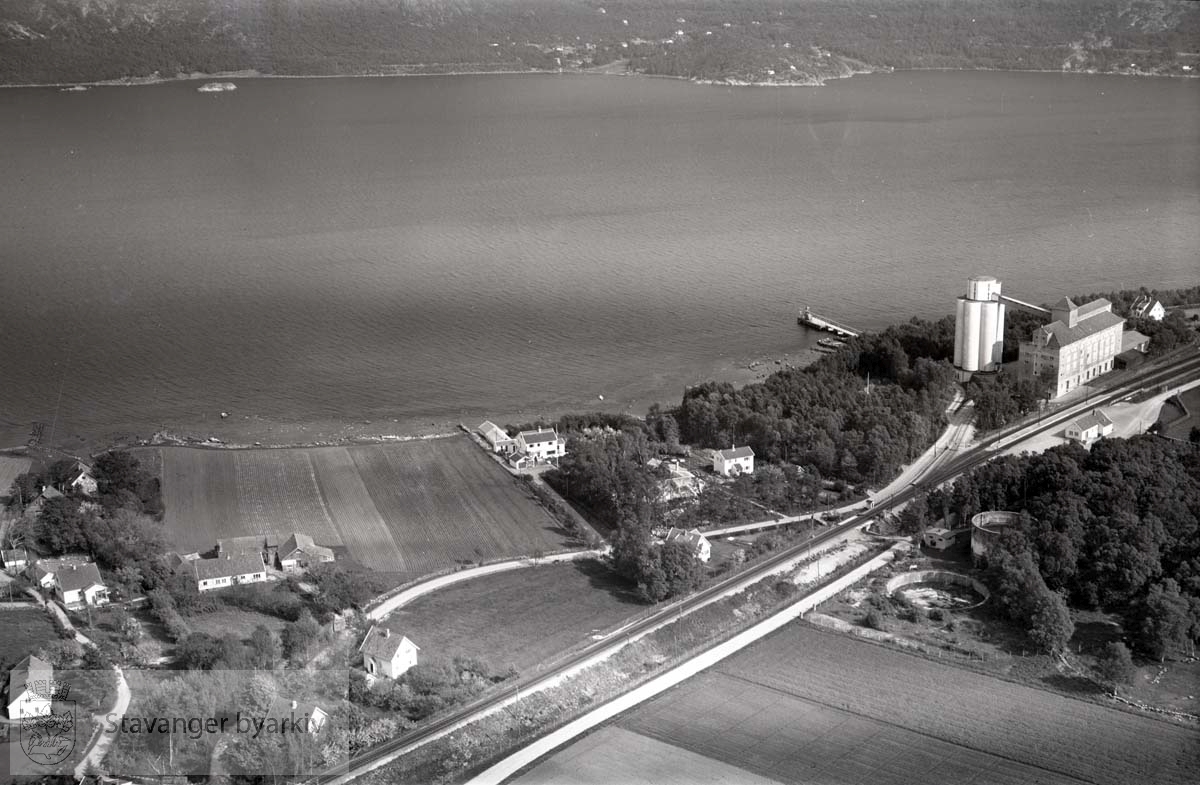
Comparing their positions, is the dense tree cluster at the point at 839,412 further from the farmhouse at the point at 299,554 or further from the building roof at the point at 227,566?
the building roof at the point at 227,566

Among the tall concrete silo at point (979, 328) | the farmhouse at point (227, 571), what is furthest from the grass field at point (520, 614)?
the tall concrete silo at point (979, 328)

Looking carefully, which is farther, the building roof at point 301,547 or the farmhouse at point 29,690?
the building roof at point 301,547

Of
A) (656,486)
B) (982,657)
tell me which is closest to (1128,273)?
(656,486)

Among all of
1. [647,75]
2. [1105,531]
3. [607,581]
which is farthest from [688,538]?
[647,75]

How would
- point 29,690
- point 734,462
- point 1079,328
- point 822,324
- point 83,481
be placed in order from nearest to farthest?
point 29,690
point 83,481
point 734,462
point 1079,328
point 822,324

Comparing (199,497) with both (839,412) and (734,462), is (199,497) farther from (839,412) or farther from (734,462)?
(839,412)

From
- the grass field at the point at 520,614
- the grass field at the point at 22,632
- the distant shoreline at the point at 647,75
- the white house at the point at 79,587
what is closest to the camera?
the grass field at the point at 22,632
